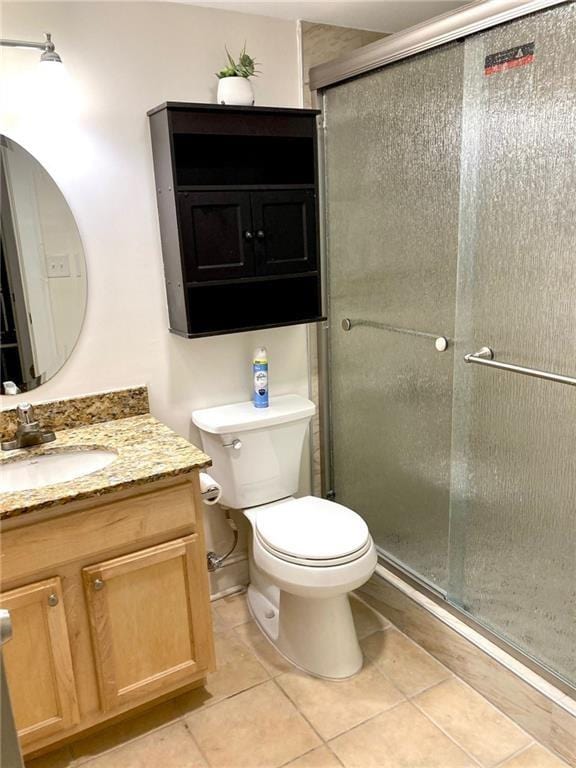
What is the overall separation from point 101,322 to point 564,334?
1355mm

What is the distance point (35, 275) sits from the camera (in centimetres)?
183

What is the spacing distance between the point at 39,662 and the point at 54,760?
1.20ft

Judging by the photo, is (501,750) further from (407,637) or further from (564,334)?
(564,334)

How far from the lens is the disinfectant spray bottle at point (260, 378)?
2.14m

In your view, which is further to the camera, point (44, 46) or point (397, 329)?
point (397, 329)

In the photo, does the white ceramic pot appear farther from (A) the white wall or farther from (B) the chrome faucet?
(B) the chrome faucet

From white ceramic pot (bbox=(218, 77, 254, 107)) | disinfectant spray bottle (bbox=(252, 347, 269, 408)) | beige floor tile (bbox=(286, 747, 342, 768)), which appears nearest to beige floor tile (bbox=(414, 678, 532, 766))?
beige floor tile (bbox=(286, 747, 342, 768))

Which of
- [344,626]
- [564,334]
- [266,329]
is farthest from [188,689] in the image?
[564,334]

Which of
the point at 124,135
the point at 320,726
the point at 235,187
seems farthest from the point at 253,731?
the point at 124,135

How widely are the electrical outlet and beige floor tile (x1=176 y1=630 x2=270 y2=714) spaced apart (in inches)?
52.8

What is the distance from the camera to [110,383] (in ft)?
6.57

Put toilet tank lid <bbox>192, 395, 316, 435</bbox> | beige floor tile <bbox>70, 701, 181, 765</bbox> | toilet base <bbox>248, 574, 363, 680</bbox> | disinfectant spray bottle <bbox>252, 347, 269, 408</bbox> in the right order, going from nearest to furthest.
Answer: beige floor tile <bbox>70, 701, 181, 765</bbox> < toilet base <bbox>248, 574, 363, 680</bbox> < toilet tank lid <bbox>192, 395, 316, 435</bbox> < disinfectant spray bottle <bbox>252, 347, 269, 408</bbox>

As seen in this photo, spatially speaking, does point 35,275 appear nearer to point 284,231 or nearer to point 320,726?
point 284,231

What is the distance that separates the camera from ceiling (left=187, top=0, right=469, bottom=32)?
1893 mm
